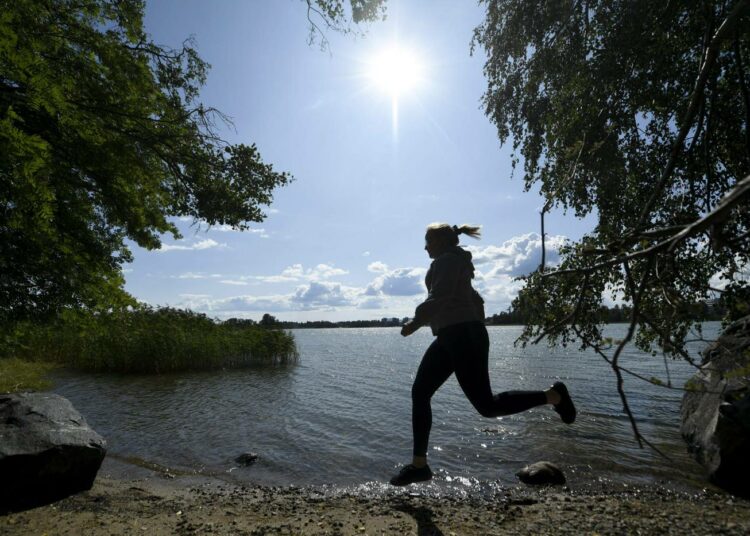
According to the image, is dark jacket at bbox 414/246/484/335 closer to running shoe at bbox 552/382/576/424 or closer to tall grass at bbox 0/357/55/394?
running shoe at bbox 552/382/576/424

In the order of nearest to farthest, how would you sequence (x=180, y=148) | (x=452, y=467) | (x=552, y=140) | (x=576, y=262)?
(x=576, y=262) → (x=552, y=140) → (x=452, y=467) → (x=180, y=148)

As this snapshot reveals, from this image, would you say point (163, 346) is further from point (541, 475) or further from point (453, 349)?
point (453, 349)

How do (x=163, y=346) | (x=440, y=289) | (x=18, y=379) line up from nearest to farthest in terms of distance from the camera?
(x=440, y=289), (x=18, y=379), (x=163, y=346)

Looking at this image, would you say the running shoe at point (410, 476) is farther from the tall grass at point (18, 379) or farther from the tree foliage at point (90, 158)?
the tall grass at point (18, 379)

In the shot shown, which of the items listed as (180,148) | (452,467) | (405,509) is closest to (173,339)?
(180,148)

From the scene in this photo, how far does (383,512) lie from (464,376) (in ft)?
5.98

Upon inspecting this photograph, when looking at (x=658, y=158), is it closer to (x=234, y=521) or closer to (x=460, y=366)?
(x=460, y=366)

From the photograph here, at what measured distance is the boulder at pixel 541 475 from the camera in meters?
6.15

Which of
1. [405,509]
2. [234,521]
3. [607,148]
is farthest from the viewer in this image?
[607,148]

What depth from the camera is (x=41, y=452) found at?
5.00 meters

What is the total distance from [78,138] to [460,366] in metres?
6.33

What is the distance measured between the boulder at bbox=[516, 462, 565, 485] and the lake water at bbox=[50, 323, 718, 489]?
0.25 meters

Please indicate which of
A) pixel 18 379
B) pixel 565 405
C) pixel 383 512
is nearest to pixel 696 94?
pixel 565 405

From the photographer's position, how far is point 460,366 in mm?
4160
